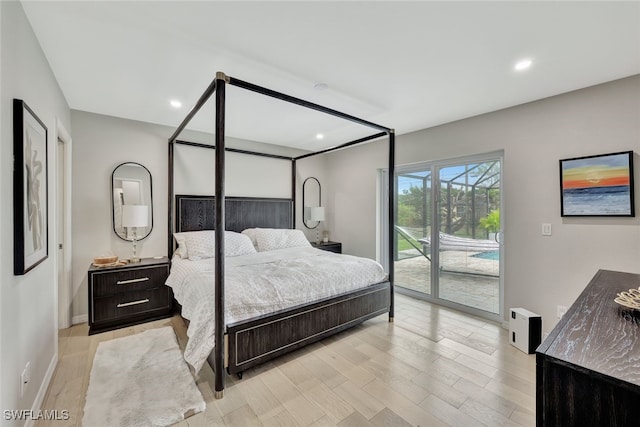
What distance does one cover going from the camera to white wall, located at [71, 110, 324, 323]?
10.5ft

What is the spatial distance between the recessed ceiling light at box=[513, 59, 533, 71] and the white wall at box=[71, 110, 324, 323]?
3.62 meters

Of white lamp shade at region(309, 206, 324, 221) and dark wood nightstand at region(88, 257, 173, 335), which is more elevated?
white lamp shade at region(309, 206, 324, 221)

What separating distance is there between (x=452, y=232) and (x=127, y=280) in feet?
13.5

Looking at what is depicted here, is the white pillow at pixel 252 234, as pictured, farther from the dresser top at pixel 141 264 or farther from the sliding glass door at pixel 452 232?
the sliding glass door at pixel 452 232

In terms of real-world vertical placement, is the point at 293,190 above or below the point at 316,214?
above

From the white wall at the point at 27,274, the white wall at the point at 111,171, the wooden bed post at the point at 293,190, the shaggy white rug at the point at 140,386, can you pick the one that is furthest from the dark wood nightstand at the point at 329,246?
the white wall at the point at 27,274

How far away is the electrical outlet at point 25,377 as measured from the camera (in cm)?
157

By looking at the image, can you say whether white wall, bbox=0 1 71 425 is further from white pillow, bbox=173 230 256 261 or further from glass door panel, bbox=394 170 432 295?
glass door panel, bbox=394 170 432 295

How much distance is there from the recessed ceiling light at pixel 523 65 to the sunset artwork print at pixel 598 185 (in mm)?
1099

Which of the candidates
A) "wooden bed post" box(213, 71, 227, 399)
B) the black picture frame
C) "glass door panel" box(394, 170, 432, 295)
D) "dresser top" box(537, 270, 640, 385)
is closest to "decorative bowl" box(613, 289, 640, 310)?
"dresser top" box(537, 270, 640, 385)

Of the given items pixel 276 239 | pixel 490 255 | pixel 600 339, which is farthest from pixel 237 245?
pixel 600 339

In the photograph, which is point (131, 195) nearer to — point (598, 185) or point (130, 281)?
point (130, 281)

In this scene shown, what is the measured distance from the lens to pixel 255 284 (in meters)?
2.37

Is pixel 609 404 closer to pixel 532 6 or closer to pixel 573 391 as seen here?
pixel 573 391
